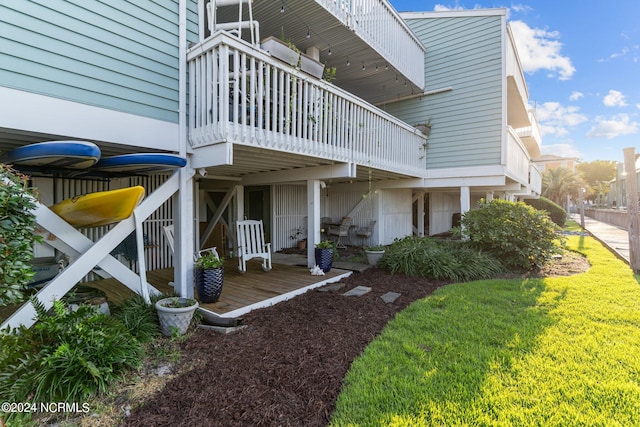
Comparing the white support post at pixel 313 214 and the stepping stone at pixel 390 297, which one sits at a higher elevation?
the white support post at pixel 313 214

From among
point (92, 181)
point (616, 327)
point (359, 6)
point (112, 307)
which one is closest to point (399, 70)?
point (359, 6)

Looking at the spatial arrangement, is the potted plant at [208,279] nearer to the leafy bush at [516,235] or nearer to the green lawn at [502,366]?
the green lawn at [502,366]

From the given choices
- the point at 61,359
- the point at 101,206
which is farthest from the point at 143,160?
the point at 61,359

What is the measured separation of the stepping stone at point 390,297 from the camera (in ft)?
15.4

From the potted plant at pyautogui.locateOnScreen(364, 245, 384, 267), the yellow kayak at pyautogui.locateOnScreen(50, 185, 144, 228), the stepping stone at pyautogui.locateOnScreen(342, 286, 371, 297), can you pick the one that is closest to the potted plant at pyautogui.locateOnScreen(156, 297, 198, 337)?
the yellow kayak at pyautogui.locateOnScreen(50, 185, 144, 228)

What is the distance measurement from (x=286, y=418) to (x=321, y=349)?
1014 millimetres

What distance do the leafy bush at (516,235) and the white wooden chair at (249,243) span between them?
5.05 m

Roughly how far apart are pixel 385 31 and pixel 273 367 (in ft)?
25.2

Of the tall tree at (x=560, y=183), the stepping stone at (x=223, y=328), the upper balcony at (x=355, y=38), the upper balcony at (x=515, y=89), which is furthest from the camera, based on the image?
the tall tree at (x=560, y=183)

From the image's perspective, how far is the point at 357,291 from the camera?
5.12 metres

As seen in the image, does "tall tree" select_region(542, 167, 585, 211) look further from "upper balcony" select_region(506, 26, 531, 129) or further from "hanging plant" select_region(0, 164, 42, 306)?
"hanging plant" select_region(0, 164, 42, 306)

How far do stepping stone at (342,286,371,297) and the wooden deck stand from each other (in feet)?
1.99

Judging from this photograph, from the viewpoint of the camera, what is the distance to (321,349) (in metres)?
3.13

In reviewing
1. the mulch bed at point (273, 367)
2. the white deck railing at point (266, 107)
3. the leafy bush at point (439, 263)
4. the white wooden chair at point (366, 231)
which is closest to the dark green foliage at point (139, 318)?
the mulch bed at point (273, 367)
